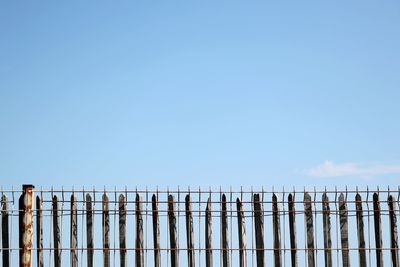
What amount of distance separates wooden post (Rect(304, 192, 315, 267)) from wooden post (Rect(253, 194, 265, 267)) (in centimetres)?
92

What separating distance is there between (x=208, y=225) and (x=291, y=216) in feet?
5.58

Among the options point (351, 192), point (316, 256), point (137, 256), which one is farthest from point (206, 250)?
point (351, 192)

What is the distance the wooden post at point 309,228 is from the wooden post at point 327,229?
0.88ft

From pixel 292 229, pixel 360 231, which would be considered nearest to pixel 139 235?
pixel 292 229

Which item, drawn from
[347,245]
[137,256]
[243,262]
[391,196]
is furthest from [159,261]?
[391,196]

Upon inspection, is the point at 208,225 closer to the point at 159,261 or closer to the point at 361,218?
the point at 159,261

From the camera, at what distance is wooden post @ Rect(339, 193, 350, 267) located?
13.3m

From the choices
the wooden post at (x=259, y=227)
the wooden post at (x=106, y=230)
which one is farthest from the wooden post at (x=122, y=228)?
the wooden post at (x=259, y=227)

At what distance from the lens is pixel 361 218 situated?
13.5 metres

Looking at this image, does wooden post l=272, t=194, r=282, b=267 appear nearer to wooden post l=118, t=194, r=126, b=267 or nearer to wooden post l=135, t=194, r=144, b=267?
wooden post l=135, t=194, r=144, b=267

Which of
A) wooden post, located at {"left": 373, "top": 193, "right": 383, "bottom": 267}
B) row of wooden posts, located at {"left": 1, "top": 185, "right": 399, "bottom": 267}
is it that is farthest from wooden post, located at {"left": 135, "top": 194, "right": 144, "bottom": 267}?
wooden post, located at {"left": 373, "top": 193, "right": 383, "bottom": 267}

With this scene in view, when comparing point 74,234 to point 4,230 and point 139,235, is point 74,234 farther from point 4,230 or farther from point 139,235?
point 4,230

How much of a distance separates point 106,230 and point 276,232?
342 centimetres

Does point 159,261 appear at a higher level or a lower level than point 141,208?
lower
